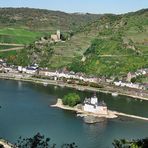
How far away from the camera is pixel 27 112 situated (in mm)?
50188

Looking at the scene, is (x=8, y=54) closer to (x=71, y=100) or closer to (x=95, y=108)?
(x=71, y=100)

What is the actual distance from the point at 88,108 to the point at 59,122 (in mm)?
6535

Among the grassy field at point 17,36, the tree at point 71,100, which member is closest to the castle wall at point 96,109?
the tree at point 71,100

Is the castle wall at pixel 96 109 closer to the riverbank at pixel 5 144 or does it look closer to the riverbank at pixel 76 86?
the riverbank at pixel 76 86

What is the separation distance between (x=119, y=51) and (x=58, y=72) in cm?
1008

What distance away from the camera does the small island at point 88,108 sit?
49775 millimetres

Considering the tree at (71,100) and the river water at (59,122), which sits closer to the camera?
the river water at (59,122)

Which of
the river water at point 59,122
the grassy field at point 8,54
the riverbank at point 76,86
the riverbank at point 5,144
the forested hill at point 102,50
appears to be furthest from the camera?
the grassy field at point 8,54

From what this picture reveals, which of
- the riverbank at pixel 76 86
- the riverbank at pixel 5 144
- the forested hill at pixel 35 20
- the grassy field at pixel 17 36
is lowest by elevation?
the riverbank at pixel 5 144

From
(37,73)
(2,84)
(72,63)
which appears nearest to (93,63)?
(72,63)

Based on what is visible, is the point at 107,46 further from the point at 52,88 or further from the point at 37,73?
the point at 52,88

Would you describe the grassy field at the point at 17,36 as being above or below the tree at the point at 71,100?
above

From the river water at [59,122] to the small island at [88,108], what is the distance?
108 cm

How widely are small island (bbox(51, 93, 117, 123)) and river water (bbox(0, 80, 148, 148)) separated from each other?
1076 millimetres
